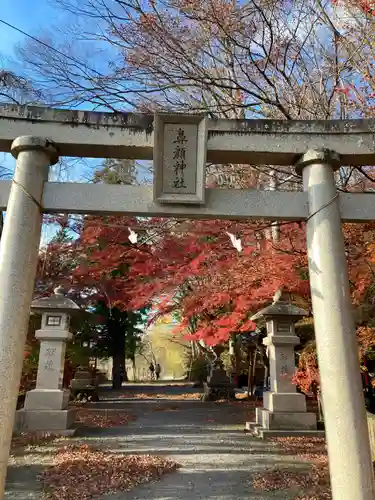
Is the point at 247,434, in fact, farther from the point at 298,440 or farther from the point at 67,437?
the point at 67,437

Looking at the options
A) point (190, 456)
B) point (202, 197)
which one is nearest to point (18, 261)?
point (202, 197)

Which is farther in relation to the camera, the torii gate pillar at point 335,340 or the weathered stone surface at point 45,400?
the weathered stone surface at point 45,400

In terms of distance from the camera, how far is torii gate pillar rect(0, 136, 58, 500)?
389 cm

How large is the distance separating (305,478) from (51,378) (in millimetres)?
6377

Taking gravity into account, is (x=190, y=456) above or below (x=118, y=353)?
below

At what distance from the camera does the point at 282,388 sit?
998 centimetres

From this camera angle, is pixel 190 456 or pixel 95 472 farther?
pixel 190 456

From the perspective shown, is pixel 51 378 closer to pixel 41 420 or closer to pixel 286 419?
pixel 41 420

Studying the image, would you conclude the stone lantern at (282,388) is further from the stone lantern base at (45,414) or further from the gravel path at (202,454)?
the stone lantern base at (45,414)

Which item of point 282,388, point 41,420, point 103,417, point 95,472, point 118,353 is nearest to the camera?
point 95,472

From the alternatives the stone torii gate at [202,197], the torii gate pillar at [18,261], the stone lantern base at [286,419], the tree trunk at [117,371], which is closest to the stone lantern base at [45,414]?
the stone lantern base at [286,419]

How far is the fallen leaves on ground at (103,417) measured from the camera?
11.1m

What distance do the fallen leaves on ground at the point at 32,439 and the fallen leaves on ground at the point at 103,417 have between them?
5.57ft

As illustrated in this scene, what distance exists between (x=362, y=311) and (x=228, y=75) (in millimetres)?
5257
